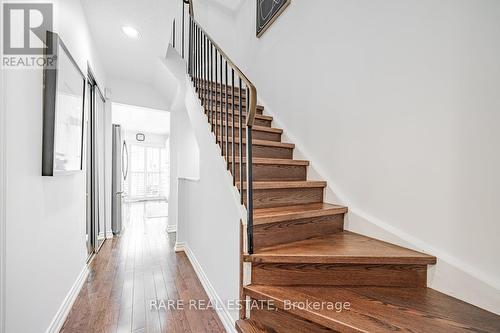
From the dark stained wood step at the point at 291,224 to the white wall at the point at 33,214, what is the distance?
1.22 m

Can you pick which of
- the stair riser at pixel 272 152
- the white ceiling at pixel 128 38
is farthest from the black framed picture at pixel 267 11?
the stair riser at pixel 272 152

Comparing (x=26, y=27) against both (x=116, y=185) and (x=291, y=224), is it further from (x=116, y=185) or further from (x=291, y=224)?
(x=116, y=185)

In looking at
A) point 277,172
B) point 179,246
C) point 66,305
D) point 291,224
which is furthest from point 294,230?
point 179,246

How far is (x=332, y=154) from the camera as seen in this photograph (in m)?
1.89

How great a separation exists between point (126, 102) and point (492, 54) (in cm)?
416

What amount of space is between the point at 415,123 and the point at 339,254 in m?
0.93

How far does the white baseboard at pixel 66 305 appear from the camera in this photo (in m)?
1.46

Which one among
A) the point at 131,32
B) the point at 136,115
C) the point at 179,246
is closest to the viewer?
the point at 131,32

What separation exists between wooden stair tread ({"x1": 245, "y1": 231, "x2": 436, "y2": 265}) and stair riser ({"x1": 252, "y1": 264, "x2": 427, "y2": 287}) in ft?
0.14

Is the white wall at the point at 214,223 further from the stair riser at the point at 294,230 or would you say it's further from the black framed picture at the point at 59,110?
the black framed picture at the point at 59,110

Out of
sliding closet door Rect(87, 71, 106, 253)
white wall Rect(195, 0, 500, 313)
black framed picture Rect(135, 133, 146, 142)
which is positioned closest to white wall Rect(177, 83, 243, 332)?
white wall Rect(195, 0, 500, 313)

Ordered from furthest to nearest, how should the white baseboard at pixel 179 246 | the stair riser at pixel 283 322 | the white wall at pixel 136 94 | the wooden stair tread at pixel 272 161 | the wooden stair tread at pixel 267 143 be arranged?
the white wall at pixel 136 94
the white baseboard at pixel 179 246
the wooden stair tread at pixel 267 143
the wooden stair tread at pixel 272 161
the stair riser at pixel 283 322

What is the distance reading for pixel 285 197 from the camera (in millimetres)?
1692

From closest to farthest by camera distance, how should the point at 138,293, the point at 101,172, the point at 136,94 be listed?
1. the point at 138,293
2. the point at 101,172
3. the point at 136,94
